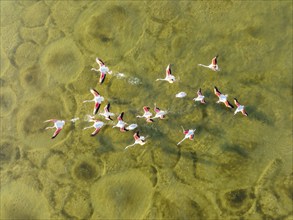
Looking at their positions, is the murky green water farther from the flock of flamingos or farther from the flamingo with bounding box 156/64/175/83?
the flamingo with bounding box 156/64/175/83

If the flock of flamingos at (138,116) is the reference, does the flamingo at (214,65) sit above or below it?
above

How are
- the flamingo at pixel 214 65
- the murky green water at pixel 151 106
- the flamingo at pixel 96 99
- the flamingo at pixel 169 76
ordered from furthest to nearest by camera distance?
the flamingo at pixel 96 99 < the flamingo at pixel 169 76 < the flamingo at pixel 214 65 < the murky green water at pixel 151 106

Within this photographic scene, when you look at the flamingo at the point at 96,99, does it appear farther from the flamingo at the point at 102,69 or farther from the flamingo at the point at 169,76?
the flamingo at the point at 169,76

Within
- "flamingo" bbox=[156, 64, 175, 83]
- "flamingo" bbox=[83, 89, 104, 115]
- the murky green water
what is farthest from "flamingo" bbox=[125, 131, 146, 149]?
"flamingo" bbox=[156, 64, 175, 83]

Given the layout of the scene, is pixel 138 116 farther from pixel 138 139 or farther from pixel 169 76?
pixel 169 76

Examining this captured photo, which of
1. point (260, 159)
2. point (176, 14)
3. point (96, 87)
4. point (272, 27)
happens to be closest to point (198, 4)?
point (176, 14)

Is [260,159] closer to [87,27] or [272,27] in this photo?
[272,27]

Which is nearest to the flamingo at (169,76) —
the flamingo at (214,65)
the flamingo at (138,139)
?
the flamingo at (214,65)

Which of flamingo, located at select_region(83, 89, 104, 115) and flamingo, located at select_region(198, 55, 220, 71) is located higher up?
flamingo, located at select_region(198, 55, 220, 71)
